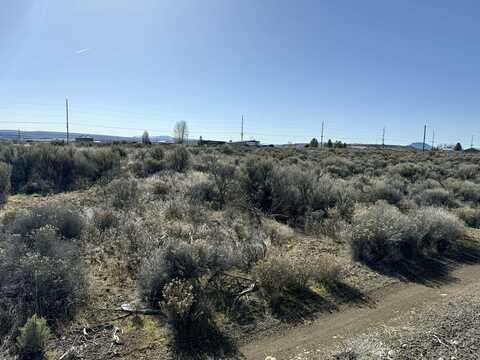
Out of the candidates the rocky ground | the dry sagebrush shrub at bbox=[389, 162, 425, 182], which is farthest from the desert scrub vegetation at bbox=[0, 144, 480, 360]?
the dry sagebrush shrub at bbox=[389, 162, 425, 182]

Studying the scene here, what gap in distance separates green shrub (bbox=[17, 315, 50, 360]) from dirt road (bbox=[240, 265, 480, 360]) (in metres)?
2.30

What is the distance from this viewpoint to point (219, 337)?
4.50 m

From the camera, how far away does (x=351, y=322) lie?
5.00m

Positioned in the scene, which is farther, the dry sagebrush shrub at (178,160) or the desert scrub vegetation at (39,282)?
the dry sagebrush shrub at (178,160)

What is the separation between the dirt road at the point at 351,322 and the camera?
4.30m

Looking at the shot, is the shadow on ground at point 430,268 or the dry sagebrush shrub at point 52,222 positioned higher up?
the dry sagebrush shrub at point 52,222

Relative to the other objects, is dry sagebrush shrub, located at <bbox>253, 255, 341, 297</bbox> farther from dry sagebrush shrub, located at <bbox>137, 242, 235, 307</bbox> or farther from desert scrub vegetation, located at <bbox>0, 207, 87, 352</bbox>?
desert scrub vegetation, located at <bbox>0, 207, 87, 352</bbox>

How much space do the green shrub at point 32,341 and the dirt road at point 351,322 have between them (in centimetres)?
230

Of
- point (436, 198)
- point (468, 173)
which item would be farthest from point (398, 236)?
point (468, 173)

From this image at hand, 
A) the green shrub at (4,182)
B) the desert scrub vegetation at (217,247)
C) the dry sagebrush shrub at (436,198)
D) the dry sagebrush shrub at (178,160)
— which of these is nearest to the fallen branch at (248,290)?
the desert scrub vegetation at (217,247)

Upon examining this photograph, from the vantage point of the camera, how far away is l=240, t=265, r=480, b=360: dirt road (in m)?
4.30

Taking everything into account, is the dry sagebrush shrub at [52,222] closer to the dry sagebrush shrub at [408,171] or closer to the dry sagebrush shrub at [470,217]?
the dry sagebrush shrub at [470,217]

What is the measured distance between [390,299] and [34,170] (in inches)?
633

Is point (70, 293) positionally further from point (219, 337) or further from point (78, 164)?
point (78, 164)
